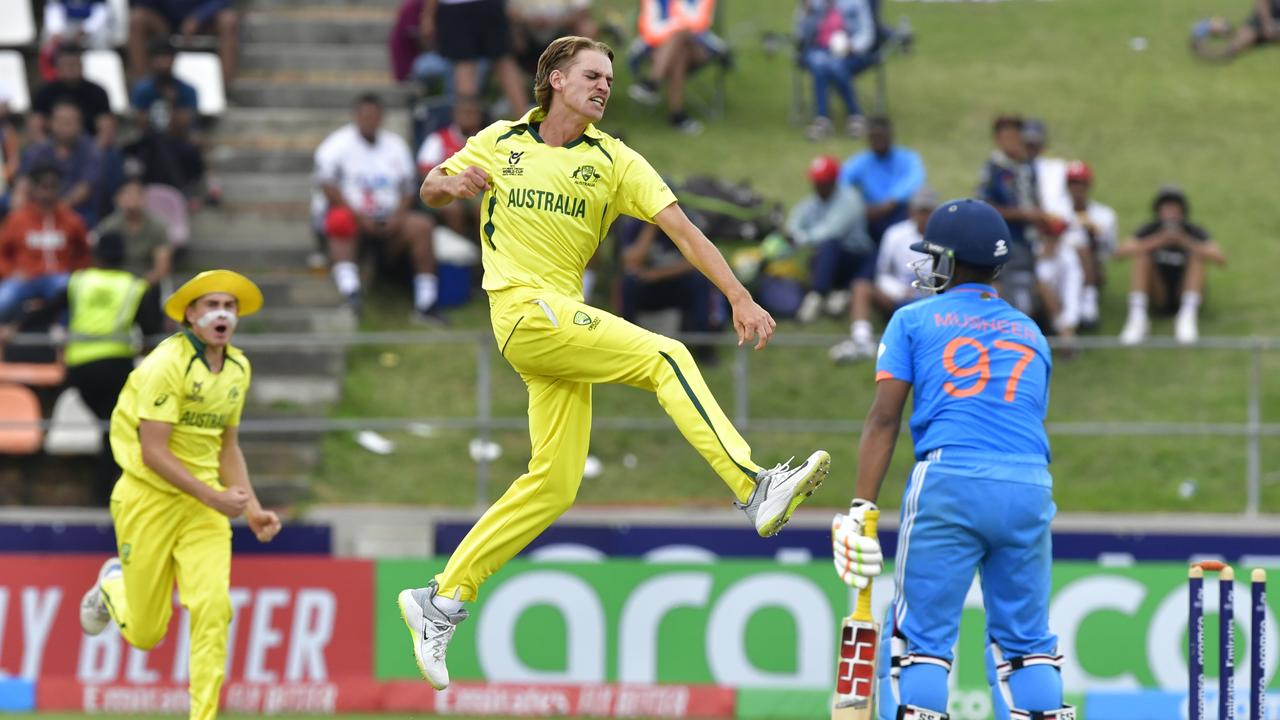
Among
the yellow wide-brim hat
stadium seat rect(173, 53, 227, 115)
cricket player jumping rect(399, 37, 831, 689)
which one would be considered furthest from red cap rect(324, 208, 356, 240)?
cricket player jumping rect(399, 37, 831, 689)

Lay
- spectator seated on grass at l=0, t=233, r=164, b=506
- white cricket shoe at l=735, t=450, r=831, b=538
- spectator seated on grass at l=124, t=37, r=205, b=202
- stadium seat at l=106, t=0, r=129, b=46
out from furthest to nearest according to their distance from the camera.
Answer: stadium seat at l=106, t=0, r=129, b=46 < spectator seated on grass at l=124, t=37, r=205, b=202 < spectator seated on grass at l=0, t=233, r=164, b=506 < white cricket shoe at l=735, t=450, r=831, b=538

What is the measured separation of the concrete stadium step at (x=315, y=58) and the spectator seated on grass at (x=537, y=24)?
4.67 ft

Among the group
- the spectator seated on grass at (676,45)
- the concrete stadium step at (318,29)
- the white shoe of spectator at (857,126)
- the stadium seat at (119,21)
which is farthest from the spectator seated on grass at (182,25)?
the white shoe of spectator at (857,126)

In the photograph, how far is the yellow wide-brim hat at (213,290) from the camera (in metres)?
8.90

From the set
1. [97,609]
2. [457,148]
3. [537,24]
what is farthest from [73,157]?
[97,609]

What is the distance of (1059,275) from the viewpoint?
15602 mm

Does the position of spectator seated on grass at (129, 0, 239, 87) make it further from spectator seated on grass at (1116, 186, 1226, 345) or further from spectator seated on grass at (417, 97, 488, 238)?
spectator seated on grass at (1116, 186, 1226, 345)

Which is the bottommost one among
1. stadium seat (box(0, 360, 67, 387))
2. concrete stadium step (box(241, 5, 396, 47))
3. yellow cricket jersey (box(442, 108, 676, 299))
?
stadium seat (box(0, 360, 67, 387))

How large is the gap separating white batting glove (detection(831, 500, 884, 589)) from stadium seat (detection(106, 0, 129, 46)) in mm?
13355

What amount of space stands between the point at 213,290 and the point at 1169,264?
9.92 metres

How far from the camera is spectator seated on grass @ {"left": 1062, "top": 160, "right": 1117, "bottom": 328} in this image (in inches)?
625

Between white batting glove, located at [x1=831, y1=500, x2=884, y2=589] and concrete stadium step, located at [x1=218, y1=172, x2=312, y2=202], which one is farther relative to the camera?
concrete stadium step, located at [x1=218, y1=172, x2=312, y2=202]

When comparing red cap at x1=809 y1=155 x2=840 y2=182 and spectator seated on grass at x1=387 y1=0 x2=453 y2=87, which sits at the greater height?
spectator seated on grass at x1=387 y1=0 x2=453 y2=87

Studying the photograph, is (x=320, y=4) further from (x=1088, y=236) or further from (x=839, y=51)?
(x=1088, y=236)
